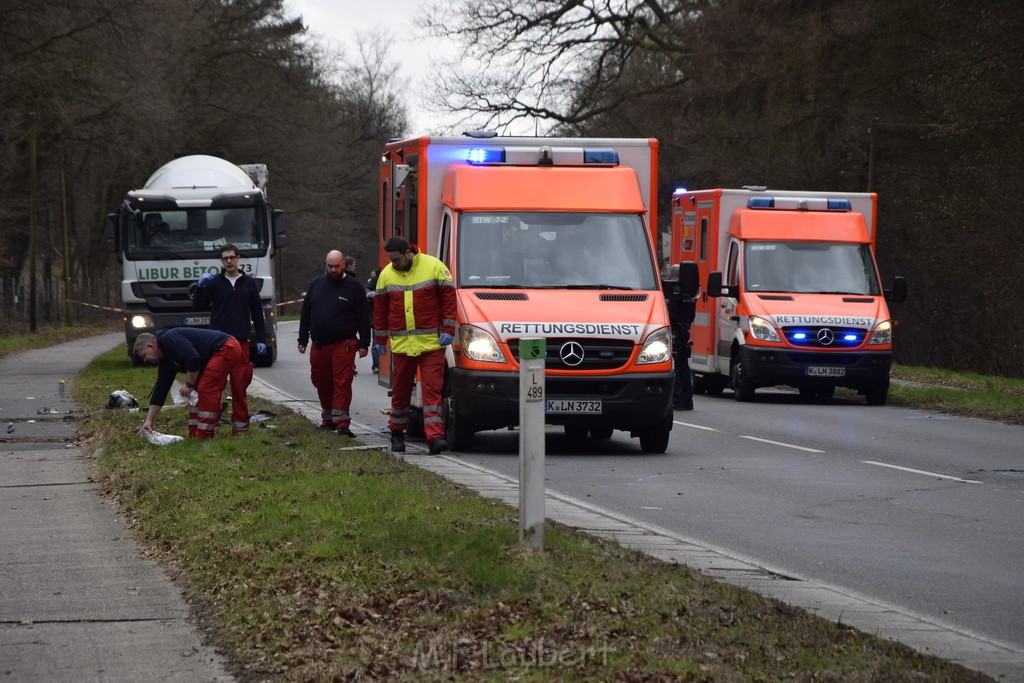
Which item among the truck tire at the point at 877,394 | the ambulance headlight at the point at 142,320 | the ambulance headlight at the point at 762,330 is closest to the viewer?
the ambulance headlight at the point at 762,330

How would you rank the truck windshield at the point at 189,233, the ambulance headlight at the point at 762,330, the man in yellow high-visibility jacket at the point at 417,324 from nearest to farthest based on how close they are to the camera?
the man in yellow high-visibility jacket at the point at 417,324 → the ambulance headlight at the point at 762,330 → the truck windshield at the point at 189,233

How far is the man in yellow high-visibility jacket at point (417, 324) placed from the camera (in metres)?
14.5

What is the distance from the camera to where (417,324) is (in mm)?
14516

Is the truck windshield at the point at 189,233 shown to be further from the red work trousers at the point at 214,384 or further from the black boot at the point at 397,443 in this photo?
the black boot at the point at 397,443

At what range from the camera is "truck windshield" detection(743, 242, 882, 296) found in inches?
916

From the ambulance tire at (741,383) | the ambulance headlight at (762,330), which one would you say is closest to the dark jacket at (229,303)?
the ambulance headlight at (762,330)

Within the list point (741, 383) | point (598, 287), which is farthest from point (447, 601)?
point (741, 383)

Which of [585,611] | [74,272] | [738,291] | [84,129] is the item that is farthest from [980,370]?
[74,272]

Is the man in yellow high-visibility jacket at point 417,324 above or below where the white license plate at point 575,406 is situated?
above

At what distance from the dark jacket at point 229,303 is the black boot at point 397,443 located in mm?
2025

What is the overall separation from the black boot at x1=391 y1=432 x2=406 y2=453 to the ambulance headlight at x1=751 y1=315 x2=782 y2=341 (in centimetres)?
922

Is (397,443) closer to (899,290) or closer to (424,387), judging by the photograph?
(424,387)

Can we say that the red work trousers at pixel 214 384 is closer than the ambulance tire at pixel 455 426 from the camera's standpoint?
Yes

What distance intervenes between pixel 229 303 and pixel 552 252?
325 cm
